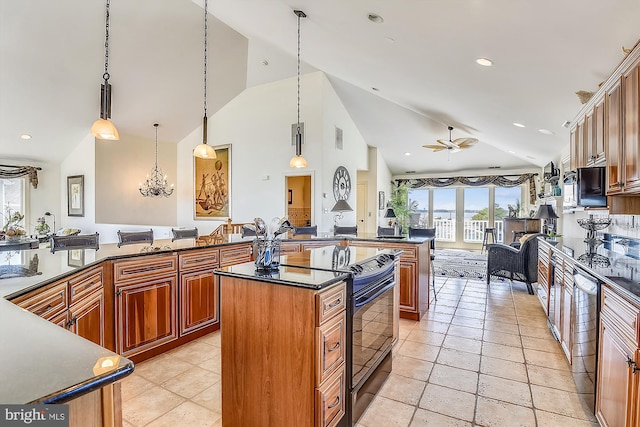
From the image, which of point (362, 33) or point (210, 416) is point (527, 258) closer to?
point (362, 33)

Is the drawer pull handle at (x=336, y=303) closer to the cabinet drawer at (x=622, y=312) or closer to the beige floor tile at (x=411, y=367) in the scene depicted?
the beige floor tile at (x=411, y=367)

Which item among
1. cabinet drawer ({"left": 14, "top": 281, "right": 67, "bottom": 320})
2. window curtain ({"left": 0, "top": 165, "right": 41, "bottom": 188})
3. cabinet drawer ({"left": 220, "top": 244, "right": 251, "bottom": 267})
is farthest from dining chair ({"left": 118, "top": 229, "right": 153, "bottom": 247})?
window curtain ({"left": 0, "top": 165, "right": 41, "bottom": 188})

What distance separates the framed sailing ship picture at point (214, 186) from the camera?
7.88 metres

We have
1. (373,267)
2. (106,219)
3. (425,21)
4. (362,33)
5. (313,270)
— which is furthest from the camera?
(106,219)

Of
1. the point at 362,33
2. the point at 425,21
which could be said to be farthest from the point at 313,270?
the point at 362,33

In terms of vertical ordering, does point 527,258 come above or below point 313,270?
below

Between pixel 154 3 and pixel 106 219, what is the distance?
514cm

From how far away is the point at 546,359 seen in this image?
2.79m

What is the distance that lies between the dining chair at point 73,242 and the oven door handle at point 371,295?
2426 millimetres

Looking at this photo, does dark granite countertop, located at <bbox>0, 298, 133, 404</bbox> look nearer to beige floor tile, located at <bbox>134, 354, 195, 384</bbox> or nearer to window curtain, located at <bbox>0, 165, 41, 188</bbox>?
beige floor tile, located at <bbox>134, 354, 195, 384</bbox>

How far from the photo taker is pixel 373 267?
2.18 m

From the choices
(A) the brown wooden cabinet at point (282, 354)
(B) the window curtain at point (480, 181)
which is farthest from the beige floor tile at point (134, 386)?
(B) the window curtain at point (480, 181)

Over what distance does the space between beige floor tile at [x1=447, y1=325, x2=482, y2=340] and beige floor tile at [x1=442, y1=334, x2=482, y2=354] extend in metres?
0.09

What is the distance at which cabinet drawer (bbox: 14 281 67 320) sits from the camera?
1586 mm
